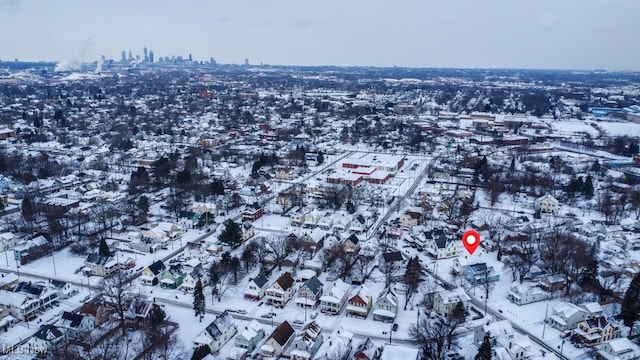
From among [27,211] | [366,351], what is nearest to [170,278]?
[366,351]

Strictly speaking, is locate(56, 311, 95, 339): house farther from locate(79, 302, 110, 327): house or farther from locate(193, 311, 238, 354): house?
locate(193, 311, 238, 354): house

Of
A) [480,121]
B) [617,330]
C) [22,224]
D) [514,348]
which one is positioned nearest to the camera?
[514,348]

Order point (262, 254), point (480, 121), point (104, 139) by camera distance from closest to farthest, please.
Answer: point (262, 254) → point (104, 139) → point (480, 121)

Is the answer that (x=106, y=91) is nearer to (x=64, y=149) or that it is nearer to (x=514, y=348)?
(x=64, y=149)

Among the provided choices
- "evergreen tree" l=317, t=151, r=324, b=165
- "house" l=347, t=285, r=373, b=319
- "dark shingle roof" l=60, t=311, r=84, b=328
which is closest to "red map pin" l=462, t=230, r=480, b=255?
"house" l=347, t=285, r=373, b=319

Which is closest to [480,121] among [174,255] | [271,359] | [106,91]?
[174,255]

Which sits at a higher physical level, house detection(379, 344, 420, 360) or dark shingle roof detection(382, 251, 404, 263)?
dark shingle roof detection(382, 251, 404, 263)
